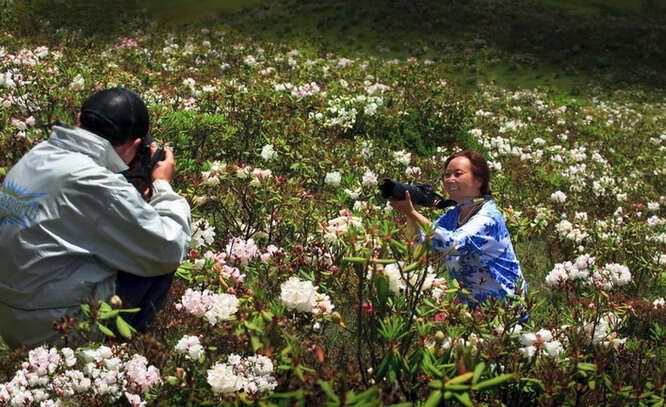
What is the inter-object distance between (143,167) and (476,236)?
2430 millimetres

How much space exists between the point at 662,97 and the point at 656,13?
19867 mm

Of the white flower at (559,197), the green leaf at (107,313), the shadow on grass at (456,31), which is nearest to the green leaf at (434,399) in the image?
the green leaf at (107,313)

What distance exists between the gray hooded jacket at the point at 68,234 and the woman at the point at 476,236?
6.86 feet

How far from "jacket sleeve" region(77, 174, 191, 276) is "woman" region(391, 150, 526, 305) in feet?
6.29

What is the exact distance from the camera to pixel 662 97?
21.3 m

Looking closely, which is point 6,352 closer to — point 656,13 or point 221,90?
point 221,90

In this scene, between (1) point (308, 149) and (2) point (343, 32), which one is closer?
(1) point (308, 149)

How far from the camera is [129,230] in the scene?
10.2 ft

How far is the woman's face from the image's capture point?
15.3ft

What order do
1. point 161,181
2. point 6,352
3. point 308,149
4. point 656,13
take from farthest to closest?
point 656,13 → point 308,149 → point 161,181 → point 6,352

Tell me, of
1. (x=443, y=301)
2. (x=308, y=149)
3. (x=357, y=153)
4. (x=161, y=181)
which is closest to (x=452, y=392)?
(x=443, y=301)

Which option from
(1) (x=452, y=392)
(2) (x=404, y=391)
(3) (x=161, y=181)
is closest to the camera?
(1) (x=452, y=392)

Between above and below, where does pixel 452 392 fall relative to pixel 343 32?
above

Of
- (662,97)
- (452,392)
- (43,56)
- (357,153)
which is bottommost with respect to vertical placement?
(662,97)
